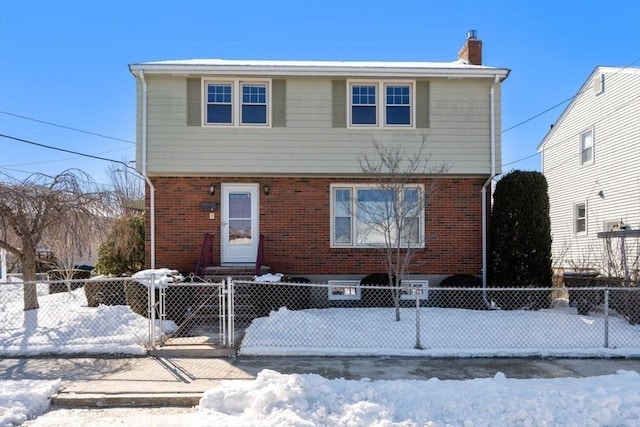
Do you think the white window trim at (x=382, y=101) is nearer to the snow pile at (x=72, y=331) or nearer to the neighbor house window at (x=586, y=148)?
the snow pile at (x=72, y=331)

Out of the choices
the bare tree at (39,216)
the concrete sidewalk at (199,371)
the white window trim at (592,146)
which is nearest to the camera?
the concrete sidewalk at (199,371)

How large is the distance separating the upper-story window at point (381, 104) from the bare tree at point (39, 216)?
6.42 metres

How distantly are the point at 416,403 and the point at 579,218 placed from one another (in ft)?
55.2

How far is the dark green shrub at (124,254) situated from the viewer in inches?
511

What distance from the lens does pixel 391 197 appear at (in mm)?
10820

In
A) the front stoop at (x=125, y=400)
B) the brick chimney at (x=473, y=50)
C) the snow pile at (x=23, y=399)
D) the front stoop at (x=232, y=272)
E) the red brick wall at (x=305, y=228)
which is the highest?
the brick chimney at (x=473, y=50)

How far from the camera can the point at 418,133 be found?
37.1 feet

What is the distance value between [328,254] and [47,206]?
622cm

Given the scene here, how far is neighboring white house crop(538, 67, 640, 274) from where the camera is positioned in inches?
608

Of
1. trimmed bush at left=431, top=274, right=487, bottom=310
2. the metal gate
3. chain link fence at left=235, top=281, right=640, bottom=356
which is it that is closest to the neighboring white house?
chain link fence at left=235, top=281, right=640, bottom=356

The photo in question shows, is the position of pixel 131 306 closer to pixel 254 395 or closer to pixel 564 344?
pixel 254 395

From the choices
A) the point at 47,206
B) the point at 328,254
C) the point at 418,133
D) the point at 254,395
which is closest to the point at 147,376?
the point at 254,395

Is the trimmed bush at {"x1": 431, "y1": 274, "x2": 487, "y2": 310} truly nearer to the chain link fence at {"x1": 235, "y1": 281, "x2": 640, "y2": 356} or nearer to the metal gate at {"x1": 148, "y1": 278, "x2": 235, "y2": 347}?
the chain link fence at {"x1": 235, "y1": 281, "x2": 640, "y2": 356}

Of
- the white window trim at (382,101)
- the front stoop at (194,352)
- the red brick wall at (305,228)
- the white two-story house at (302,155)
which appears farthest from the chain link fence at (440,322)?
the white window trim at (382,101)
